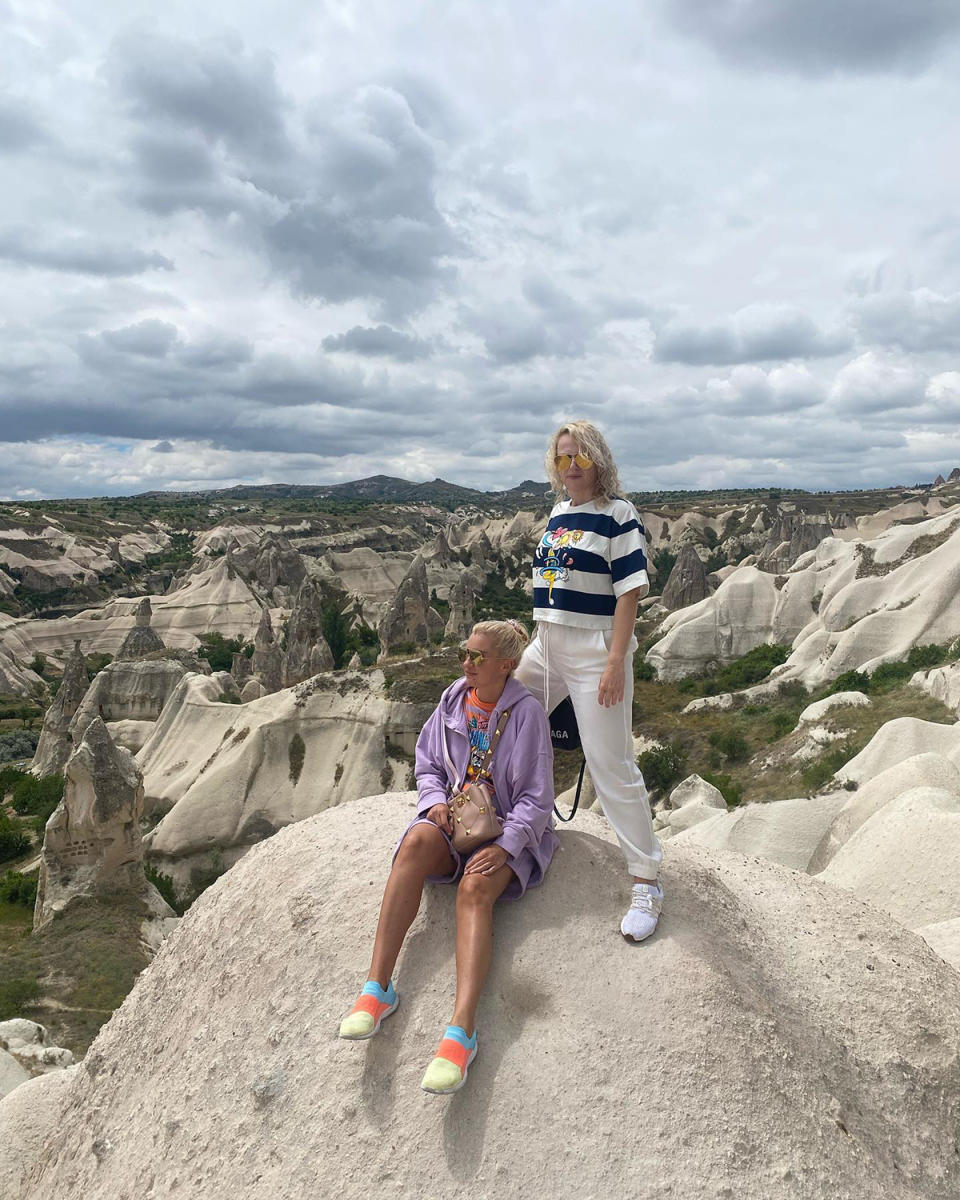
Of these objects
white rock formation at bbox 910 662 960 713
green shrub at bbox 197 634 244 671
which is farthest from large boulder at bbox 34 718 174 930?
green shrub at bbox 197 634 244 671

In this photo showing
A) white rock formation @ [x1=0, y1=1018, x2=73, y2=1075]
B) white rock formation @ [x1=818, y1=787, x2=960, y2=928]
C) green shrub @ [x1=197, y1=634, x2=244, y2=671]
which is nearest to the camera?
white rock formation @ [x1=818, y1=787, x2=960, y2=928]

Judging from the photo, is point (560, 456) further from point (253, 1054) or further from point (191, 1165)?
point (191, 1165)

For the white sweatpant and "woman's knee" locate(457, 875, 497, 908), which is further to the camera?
the white sweatpant

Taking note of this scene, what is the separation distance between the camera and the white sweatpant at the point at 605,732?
3.68m

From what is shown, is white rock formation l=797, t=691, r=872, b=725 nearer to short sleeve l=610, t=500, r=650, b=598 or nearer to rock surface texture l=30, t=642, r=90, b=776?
short sleeve l=610, t=500, r=650, b=598

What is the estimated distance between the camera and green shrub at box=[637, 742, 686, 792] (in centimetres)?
2041

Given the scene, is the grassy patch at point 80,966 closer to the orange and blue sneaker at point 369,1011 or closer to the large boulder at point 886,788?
the orange and blue sneaker at point 369,1011

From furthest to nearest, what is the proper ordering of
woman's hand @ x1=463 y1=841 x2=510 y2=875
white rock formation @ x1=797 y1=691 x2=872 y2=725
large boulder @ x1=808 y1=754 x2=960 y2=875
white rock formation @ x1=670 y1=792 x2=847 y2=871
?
1. white rock formation @ x1=797 y1=691 x2=872 y2=725
2. white rock formation @ x1=670 y1=792 x2=847 y2=871
3. large boulder @ x1=808 y1=754 x2=960 y2=875
4. woman's hand @ x1=463 y1=841 x2=510 y2=875

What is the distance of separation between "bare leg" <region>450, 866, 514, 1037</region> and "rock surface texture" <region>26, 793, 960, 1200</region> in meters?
0.20

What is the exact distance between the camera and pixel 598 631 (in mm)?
3707

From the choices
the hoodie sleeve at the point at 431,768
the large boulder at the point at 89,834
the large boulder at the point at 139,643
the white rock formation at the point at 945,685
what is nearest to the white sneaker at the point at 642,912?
the hoodie sleeve at the point at 431,768

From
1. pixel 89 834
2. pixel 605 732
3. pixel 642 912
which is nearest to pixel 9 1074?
pixel 642 912

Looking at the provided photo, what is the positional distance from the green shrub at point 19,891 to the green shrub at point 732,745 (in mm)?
19143

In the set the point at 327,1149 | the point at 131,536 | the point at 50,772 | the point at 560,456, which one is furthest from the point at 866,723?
the point at 131,536
